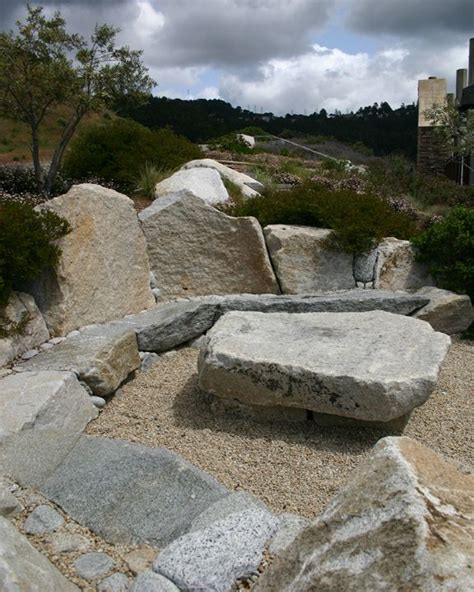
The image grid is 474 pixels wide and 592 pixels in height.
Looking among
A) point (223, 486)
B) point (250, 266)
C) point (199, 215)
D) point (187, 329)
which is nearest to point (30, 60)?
point (199, 215)

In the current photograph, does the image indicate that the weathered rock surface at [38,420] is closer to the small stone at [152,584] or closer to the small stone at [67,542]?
the small stone at [67,542]

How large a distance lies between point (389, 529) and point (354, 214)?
5378 millimetres

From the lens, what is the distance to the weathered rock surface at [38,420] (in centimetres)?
380

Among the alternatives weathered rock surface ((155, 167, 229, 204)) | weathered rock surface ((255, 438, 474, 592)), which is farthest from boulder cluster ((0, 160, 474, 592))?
weathered rock surface ((155, 167, 229, 204))

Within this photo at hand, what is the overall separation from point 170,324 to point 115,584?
298cm

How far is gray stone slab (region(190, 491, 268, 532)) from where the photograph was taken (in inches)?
127

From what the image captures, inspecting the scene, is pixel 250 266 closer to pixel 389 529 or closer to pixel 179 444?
pixel 179 444

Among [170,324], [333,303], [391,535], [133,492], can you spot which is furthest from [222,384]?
[391,535]

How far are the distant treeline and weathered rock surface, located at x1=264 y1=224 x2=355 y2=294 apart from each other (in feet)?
75.4

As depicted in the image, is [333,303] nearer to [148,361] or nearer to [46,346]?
[148,361]

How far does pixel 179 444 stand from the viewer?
13.7 feet

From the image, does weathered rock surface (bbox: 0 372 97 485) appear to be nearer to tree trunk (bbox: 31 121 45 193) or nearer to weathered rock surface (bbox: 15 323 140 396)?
weathered rock surface (bbox: 15 323 140 396)

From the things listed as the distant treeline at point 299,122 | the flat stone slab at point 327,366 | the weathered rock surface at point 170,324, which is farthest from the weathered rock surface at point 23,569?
the distant treeline at point 299,122

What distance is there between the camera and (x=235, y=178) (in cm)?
1147
